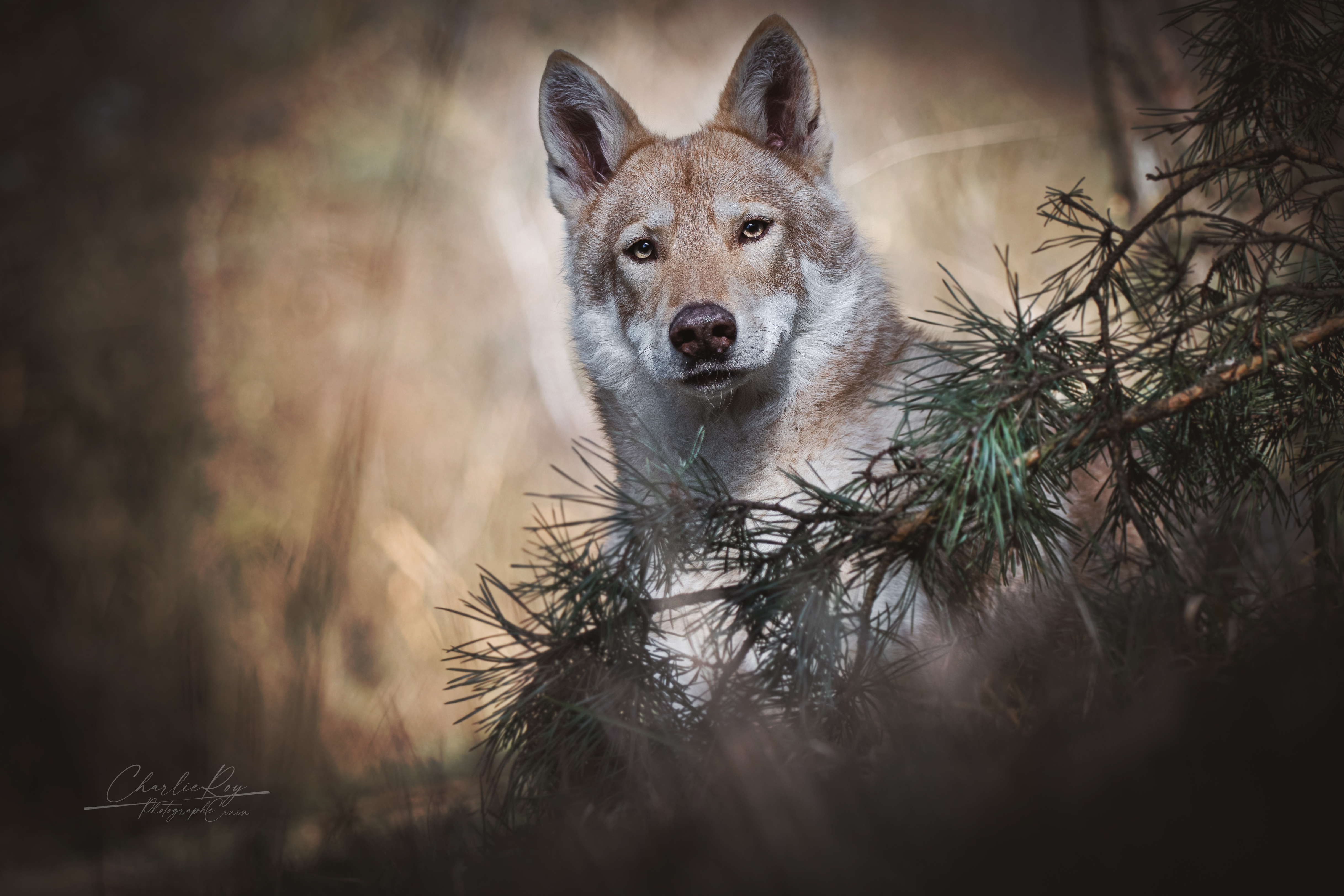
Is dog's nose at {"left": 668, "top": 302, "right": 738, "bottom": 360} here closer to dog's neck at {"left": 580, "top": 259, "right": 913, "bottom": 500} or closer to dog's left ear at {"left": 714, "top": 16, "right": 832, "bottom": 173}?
dog's neck at {"left": 580, "top": 259, "right": 913, "bottom": 500}

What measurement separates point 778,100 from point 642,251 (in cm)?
79

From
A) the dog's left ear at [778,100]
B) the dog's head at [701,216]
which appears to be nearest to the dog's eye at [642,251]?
the dog's head at [701,216]

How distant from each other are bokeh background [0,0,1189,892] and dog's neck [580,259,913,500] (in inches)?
14.1

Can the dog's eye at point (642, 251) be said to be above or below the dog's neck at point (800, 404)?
above

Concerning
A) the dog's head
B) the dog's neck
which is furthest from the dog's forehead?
the dog's neck

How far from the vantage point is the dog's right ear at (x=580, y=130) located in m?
2.77

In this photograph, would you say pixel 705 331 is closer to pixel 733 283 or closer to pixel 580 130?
pixel 733 283

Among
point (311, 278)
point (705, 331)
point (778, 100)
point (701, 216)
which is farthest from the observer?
point (311, 278)

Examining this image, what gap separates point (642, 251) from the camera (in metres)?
2.62

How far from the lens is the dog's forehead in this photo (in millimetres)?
2570

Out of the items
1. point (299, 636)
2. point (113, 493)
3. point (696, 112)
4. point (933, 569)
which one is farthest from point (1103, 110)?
point (113, 493)

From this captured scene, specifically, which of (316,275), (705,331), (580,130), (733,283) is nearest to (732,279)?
(733,283)

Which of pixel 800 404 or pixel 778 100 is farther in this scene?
pixel 778 100

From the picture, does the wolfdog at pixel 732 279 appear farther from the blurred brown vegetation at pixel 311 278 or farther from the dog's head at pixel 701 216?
the blurred brown vegetation at pixel 311 278
